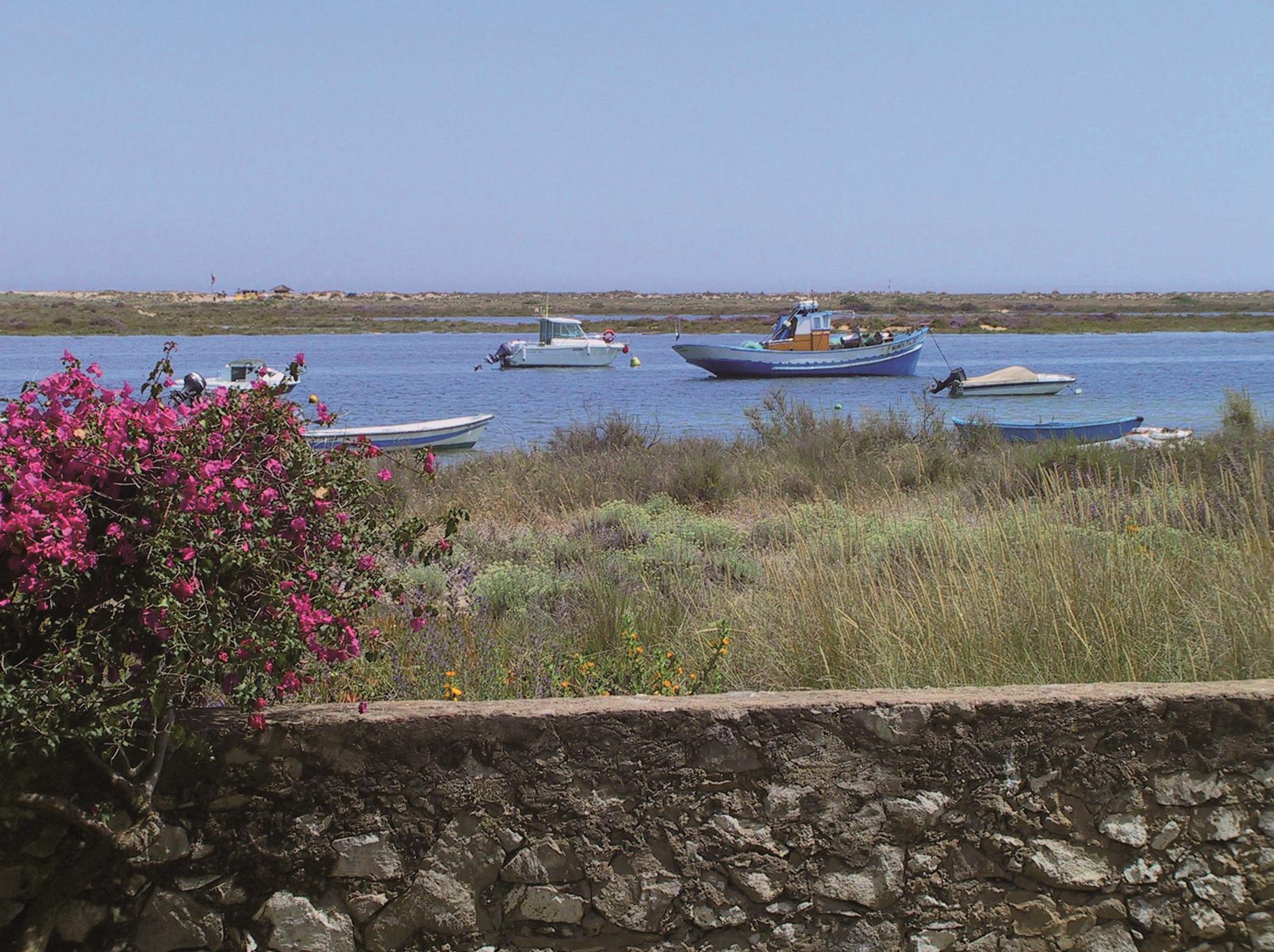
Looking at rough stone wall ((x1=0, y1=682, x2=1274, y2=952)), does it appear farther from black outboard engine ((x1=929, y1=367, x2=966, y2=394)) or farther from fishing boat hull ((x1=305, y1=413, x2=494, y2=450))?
black outboard engine ((x1=929, y1=367, x2=966, y2=394))

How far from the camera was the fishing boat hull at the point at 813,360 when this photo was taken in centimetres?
4478

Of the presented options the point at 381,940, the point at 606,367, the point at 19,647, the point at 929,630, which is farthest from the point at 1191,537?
the point at 606,367

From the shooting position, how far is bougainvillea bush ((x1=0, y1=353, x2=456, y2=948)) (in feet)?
9.19

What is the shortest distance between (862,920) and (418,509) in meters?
9.17

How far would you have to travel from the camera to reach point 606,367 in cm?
5625

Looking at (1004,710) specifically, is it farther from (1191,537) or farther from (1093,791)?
(1191,537)

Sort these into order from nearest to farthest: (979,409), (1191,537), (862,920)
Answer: (862,920) < (1191,537) < (979,409)

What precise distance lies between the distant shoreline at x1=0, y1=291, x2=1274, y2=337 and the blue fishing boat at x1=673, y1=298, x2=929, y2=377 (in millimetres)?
41112

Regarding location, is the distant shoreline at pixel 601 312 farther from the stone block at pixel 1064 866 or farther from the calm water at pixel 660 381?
the stone block at pixel 1064 866

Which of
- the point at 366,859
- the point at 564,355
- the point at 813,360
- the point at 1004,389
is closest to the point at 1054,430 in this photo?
the point at 1004,389

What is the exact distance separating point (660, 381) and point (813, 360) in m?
6.46

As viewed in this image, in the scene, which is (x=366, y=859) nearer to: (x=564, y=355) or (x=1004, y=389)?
(x=1004, y=389)

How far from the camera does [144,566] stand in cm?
293

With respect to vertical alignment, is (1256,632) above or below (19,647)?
below
